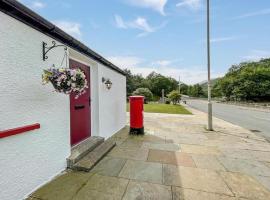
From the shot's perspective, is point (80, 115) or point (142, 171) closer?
point (142, 171)

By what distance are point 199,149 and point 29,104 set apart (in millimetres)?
4545

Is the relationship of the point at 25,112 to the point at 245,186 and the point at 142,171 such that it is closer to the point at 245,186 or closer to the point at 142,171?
the point at 142,171

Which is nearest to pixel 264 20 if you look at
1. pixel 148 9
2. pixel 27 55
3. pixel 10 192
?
pixel 148 9

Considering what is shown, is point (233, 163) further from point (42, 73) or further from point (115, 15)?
point (115, 15)

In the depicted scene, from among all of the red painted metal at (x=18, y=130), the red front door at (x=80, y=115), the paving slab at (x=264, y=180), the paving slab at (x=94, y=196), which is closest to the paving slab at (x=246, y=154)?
the paving slab at (x=264, y=180)

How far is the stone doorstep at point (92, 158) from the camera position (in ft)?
10.8

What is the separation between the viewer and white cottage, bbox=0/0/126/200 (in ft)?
7.05

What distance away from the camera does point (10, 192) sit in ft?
7.18

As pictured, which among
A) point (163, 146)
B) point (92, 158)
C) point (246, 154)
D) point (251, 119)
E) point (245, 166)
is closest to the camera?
point (92, 158)

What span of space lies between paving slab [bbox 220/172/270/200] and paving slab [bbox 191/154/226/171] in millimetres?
287

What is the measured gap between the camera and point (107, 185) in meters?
2.78

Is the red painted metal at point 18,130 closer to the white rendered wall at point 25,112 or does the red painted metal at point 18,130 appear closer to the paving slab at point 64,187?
the white rendered wall at point 25,112

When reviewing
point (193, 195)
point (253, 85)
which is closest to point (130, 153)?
point (193, 195)

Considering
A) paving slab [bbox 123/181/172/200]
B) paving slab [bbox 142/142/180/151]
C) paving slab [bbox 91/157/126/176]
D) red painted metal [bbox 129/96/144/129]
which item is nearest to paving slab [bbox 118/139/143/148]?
paving slab [bbox 142/142/180/151]
